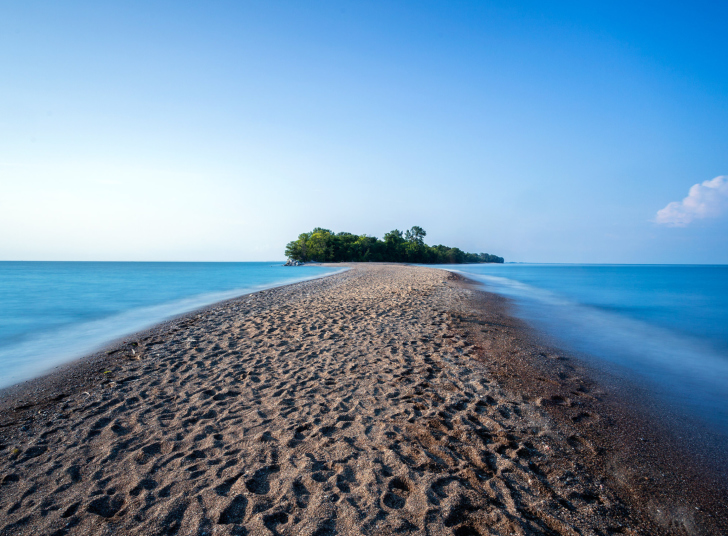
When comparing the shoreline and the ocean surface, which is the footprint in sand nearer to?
the shoreline

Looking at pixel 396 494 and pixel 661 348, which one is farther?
pixel 661 348

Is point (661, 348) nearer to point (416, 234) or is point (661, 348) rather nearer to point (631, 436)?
point (631, 436)

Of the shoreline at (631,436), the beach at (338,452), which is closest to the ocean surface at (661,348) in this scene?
the shoreline at (631,436)

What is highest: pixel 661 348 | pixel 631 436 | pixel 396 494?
pixel 396 494

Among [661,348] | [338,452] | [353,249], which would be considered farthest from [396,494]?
[353,249]

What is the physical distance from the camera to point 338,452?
3.97m

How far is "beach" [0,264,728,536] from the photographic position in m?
3.09

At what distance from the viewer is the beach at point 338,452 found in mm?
3092

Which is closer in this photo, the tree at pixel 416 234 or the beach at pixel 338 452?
the beach at pixel 338 452

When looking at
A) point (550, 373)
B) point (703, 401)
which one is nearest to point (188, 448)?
point (550, 373)

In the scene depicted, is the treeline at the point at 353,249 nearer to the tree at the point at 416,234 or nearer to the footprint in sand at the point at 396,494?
the tree at the point at 416,234

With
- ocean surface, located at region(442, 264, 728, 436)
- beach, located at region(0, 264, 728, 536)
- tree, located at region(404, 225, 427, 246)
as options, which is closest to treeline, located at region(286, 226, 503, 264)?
tree, located at region(404, 225, 427, 246)

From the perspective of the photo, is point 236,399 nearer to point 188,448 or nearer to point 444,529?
point 188,448

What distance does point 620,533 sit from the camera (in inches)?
121
